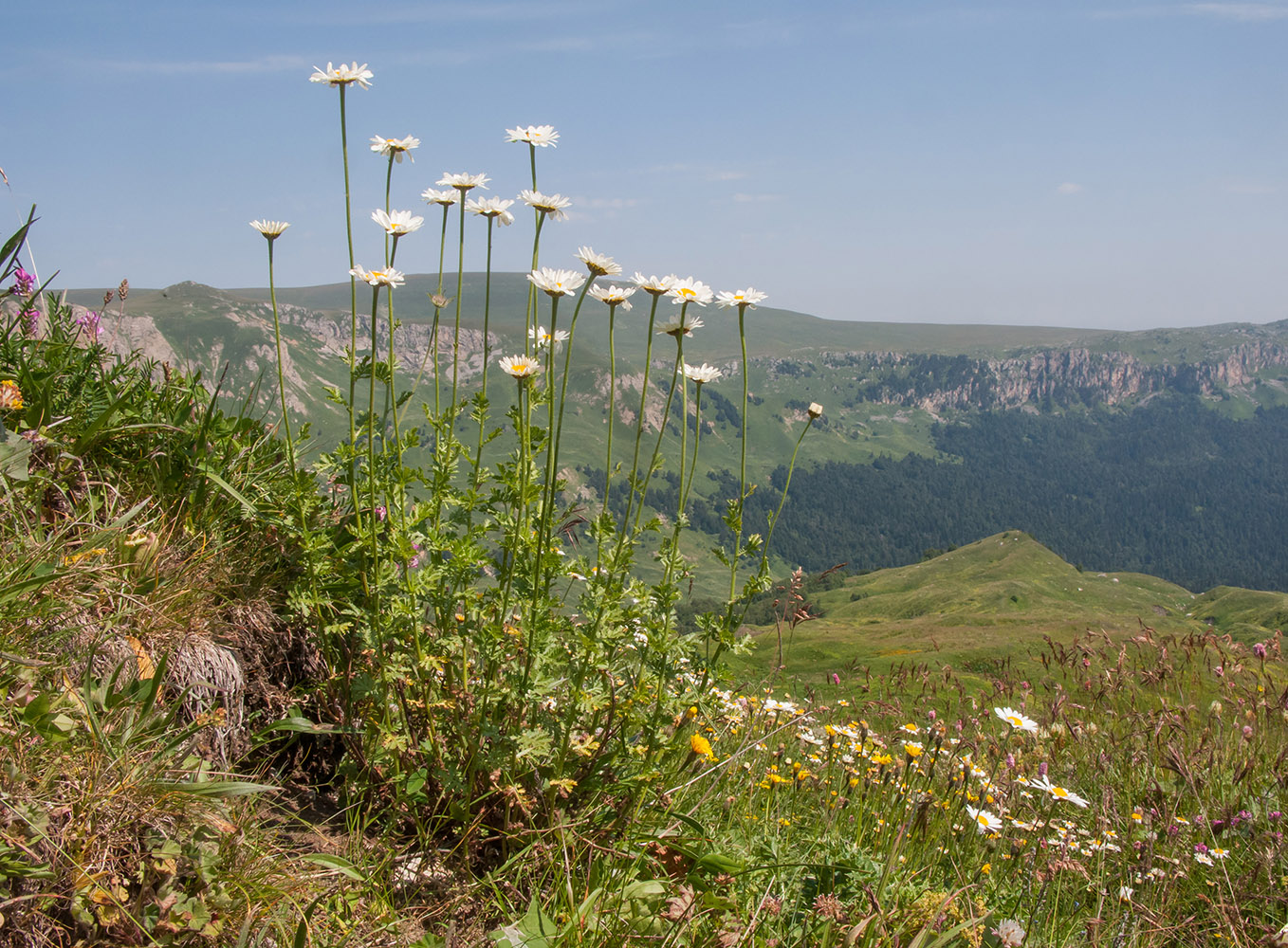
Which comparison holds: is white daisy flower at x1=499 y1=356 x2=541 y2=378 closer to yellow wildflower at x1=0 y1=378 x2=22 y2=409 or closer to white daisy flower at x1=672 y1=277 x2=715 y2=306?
white daisy flower at x1=672 y1=277 x2=715 y2=306

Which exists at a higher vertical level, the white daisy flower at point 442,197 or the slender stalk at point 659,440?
the white daisy flower at point 442,197

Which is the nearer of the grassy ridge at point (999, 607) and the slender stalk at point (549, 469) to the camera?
the slender stalk at point (549, 469)

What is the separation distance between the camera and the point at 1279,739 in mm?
6379

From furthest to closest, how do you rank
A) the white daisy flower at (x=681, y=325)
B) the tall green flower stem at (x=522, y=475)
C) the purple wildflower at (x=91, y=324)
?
the purple wildflower at (x=91, y=324) < the white daisy flower at (x=681, y=325) < the tall green flower stem at (x=522, y=475)

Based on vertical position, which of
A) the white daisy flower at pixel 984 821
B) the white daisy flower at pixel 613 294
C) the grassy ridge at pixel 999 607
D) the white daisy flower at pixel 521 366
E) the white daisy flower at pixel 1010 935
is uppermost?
the white daisy flower at pixel 613 294

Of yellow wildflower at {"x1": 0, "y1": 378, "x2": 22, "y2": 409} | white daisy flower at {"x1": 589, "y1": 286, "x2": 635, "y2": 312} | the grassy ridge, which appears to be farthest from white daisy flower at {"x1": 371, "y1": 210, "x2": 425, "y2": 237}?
the grassy ridge

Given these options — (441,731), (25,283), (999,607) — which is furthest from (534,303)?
(999,607)

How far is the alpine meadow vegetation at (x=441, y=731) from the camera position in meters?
3.03

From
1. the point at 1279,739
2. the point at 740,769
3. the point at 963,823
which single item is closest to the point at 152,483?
the point at 740,769

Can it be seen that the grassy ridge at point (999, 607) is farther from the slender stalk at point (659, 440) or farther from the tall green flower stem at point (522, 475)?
the tall green flower stem at point (522, 475)

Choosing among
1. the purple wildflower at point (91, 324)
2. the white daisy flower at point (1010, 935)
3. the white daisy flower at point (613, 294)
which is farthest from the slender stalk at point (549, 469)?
the purple wildflower at point (91, 324)

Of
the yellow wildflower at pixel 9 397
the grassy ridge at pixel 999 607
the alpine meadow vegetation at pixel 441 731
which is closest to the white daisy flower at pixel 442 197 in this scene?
the alpine meadow vegetation at pixel 441 731

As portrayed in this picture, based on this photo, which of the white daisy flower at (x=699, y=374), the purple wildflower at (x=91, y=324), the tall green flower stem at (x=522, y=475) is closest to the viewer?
the tall green flower stem at (x=522, y=475)

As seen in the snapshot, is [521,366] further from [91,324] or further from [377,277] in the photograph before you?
[91,324]
